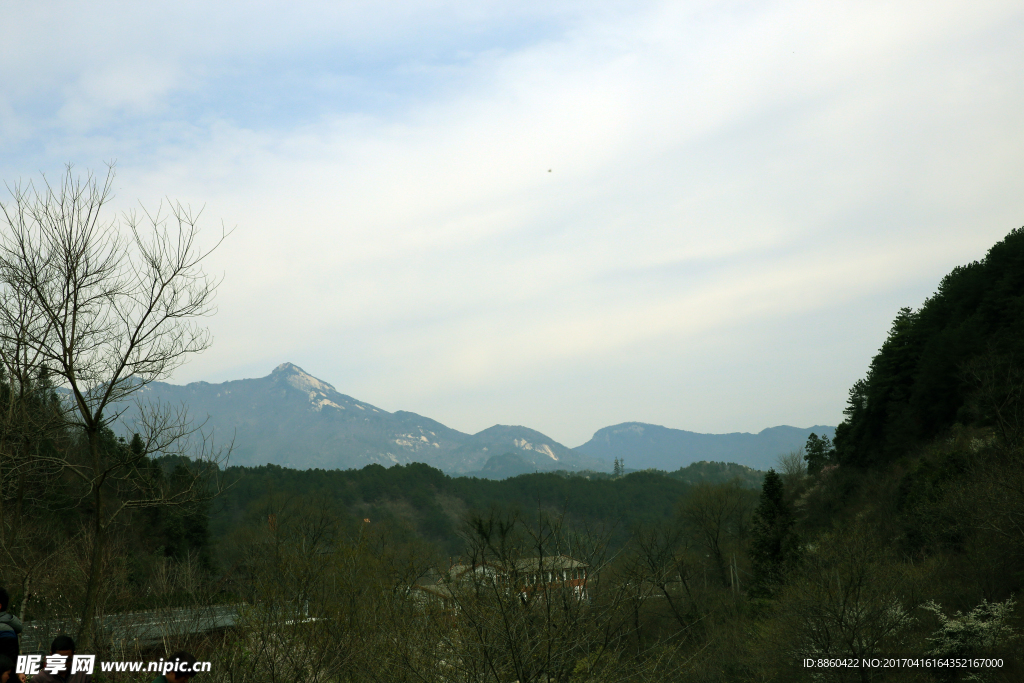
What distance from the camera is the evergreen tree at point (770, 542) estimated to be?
4053 cm

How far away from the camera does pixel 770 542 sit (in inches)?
1665

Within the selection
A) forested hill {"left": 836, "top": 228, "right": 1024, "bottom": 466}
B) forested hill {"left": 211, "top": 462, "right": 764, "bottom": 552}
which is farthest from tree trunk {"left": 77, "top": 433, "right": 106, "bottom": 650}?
forested hill {"left": 211, "top": 462, "right": 764, "bottom": 552}

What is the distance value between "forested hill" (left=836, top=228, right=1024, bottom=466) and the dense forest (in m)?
0.20

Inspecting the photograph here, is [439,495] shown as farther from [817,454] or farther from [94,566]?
[94,566]

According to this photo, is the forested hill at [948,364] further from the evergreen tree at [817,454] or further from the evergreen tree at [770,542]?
the evergreen tree at [770,542]

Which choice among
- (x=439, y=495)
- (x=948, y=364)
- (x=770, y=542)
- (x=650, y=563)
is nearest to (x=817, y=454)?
(x=948, y=364)

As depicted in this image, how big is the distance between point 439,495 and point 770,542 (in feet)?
273

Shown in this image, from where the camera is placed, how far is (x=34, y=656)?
9.61m

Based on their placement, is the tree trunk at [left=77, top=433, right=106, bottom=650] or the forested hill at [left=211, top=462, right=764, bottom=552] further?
the forested hill at [left=211, top=462, right=764, bottom=552]

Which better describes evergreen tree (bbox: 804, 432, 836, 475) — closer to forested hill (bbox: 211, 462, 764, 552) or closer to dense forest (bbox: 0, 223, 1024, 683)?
dense forest (bbox: 0, 223, 1024, 683)

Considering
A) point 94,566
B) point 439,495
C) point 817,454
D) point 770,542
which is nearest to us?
point 94,566

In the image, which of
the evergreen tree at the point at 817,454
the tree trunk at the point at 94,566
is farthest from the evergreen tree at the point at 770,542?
the tree trunk at the point at 94,566

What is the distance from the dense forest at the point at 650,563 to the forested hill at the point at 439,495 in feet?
91.0

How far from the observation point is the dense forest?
1184 centimetres
